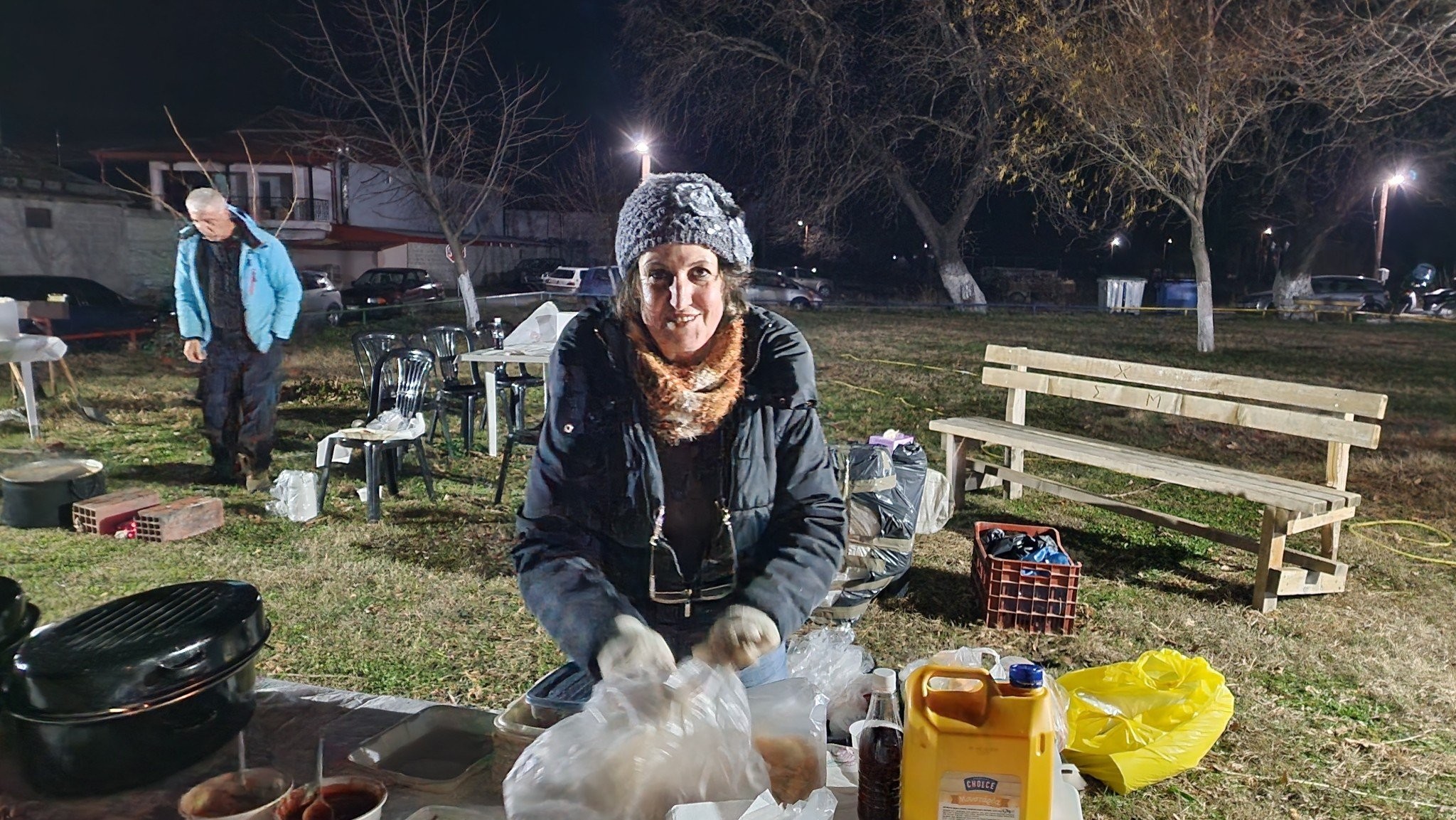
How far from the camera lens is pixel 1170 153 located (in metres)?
5.83

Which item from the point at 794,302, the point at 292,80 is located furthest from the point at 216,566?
the point at 794,302

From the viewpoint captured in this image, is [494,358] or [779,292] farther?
[494,358]

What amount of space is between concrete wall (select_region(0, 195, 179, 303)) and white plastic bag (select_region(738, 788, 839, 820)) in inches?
104

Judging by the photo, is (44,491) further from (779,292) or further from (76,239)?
(779,292)

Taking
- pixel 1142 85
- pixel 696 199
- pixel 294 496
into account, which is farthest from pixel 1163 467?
pixel 294 496

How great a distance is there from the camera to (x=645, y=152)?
95.8 inches

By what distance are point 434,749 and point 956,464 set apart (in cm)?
395

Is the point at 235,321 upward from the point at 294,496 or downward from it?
upward

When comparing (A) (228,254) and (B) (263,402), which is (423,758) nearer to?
(A) (228,254)

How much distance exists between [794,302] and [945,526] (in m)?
2.22

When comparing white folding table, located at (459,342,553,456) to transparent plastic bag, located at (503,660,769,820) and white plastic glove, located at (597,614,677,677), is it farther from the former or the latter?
transparent plastic bag, located at (503,660,769,820)

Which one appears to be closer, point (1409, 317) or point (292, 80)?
point (292, 80)

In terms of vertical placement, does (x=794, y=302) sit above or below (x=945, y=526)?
above

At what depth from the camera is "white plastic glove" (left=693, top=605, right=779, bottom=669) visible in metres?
1.60
